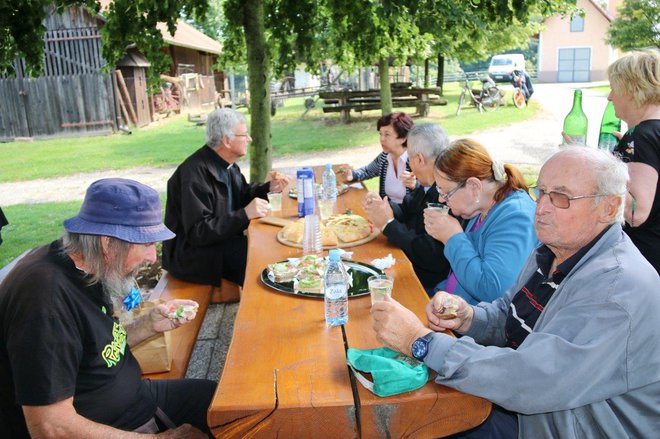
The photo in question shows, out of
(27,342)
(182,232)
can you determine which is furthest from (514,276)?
(182,232)

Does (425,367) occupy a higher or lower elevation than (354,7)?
lower

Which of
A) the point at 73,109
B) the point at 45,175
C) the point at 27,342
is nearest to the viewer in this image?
the point at 27,342

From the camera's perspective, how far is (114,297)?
2.24 meters

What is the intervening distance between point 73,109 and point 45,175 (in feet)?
26.8

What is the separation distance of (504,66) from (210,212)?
39693 mm

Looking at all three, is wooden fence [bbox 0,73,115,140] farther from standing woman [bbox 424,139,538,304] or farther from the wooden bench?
standing woman [bbox 424,139,538,304]

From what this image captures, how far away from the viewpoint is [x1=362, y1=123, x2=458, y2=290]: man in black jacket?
11.1ft

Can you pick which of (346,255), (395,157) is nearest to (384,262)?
(346,255)

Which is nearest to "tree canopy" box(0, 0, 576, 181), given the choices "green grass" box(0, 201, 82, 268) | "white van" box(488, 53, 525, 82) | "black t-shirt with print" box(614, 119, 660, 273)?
"green grass" box(0, 201, 82, 268)

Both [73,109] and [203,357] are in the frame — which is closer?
[203,357]

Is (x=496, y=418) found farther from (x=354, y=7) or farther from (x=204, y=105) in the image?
(x=204, y=105)

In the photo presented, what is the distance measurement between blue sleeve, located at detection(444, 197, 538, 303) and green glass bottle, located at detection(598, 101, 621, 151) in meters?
1.22

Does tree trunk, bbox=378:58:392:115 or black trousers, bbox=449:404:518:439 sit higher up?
tree trunk, bbox=378:58:392:115

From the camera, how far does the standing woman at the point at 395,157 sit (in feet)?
16.9
